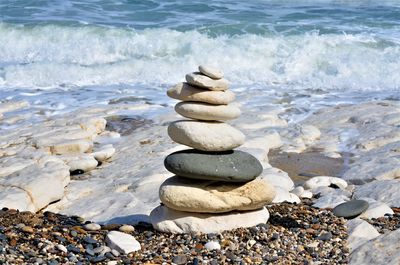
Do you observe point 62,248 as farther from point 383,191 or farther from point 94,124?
point 94,124

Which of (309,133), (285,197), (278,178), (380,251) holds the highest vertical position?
(380,251)

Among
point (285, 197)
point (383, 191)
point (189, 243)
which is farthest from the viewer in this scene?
point (383, 191)

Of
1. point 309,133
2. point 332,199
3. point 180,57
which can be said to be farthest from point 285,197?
point 180,57

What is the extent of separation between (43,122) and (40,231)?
577 cm

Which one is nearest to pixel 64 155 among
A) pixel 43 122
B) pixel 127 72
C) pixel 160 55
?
pixel 43 122

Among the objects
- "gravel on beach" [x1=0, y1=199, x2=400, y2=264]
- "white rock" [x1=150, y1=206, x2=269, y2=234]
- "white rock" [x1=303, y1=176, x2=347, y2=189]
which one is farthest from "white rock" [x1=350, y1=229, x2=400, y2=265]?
"white rock" [x1=303, y1=176, x2=347, y2=189]

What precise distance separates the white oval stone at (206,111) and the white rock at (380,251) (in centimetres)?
178

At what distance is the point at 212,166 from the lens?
623 centimetres

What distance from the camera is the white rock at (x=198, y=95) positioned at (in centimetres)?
642

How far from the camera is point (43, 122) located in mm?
11594

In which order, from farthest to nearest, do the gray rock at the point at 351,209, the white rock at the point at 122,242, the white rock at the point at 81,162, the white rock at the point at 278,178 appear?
the white rock at the point at 81,162 → the white rock at the point at 278,178 → the gray rock at the point at 351,209 → the white rock at the point at 122,242

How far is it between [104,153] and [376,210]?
4.19 meters

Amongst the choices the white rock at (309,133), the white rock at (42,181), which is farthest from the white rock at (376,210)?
the white rock at (309,133)

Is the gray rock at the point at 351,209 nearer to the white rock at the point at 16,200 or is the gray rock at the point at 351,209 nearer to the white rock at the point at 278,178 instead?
the white rock at the point at 278,178
